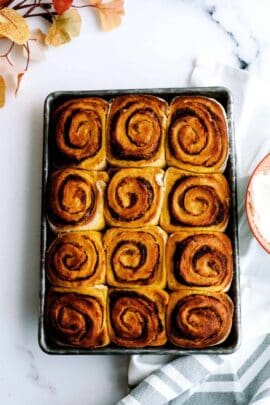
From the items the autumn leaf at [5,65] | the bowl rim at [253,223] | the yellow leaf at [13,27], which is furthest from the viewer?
the autumn leaf at [5,65]

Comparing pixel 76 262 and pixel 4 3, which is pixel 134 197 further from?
pixel 4 3

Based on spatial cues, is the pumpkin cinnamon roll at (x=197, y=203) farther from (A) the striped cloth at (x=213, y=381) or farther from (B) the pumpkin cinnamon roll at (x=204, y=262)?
(A) the striped cloth at (x=213, y=381)

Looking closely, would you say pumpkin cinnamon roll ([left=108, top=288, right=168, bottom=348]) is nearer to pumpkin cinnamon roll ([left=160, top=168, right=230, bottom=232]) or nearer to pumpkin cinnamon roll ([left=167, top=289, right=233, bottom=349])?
pumpkin cinnamon roll ([left=167, top=289, right=233, bottom=349])

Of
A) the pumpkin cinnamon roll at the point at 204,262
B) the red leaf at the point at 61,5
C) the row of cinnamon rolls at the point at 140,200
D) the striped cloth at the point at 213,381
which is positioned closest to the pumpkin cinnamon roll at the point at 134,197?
the row of cinnamon rolls at the point at 140,200

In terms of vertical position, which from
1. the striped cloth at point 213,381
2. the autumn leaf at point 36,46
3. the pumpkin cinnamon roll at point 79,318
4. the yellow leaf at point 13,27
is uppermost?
the yellow leaf at point 13,27

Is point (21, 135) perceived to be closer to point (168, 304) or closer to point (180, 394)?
point (168, 304)

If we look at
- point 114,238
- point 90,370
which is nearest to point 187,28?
point 114,238
